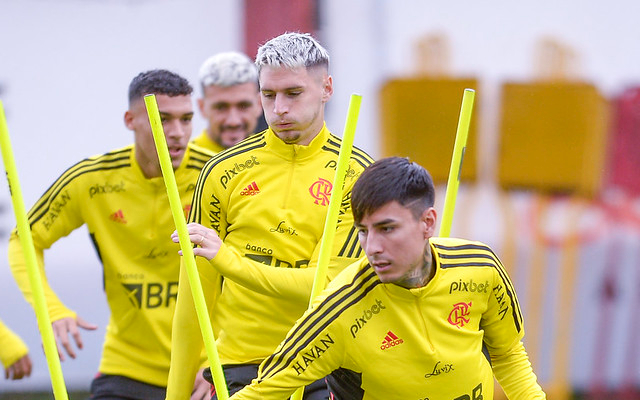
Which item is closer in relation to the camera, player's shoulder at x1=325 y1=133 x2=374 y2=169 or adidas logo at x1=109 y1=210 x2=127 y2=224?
player's shoulder at x1=325 y1=133 x2=374 y2=169

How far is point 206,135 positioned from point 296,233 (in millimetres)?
1920

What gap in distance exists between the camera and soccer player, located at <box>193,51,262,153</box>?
584cm

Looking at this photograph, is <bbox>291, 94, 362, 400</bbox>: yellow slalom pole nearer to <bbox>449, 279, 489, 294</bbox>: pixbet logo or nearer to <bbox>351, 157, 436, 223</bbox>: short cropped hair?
<bbox>351, 157, 436, 223</bbox>: short cropped hair

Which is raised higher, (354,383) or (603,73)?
(603,73)

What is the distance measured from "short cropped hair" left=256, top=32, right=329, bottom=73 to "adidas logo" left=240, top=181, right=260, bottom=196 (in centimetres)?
42

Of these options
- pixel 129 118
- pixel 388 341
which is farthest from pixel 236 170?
pixel 129 118

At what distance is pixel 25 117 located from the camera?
7723mm

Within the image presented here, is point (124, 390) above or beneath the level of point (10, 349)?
beneath

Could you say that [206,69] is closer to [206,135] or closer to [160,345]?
[206,135]

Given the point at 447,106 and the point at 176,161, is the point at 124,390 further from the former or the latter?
the point at 447,106

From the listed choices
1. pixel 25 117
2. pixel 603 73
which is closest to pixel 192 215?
pixel 25 117

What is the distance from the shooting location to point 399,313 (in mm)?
3631

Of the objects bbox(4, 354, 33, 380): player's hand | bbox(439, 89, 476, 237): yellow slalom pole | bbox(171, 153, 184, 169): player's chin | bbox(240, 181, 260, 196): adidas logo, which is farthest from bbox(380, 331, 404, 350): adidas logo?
bbox(4, 354, 33, 380): player's hand

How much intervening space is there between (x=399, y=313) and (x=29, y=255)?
1.22m
